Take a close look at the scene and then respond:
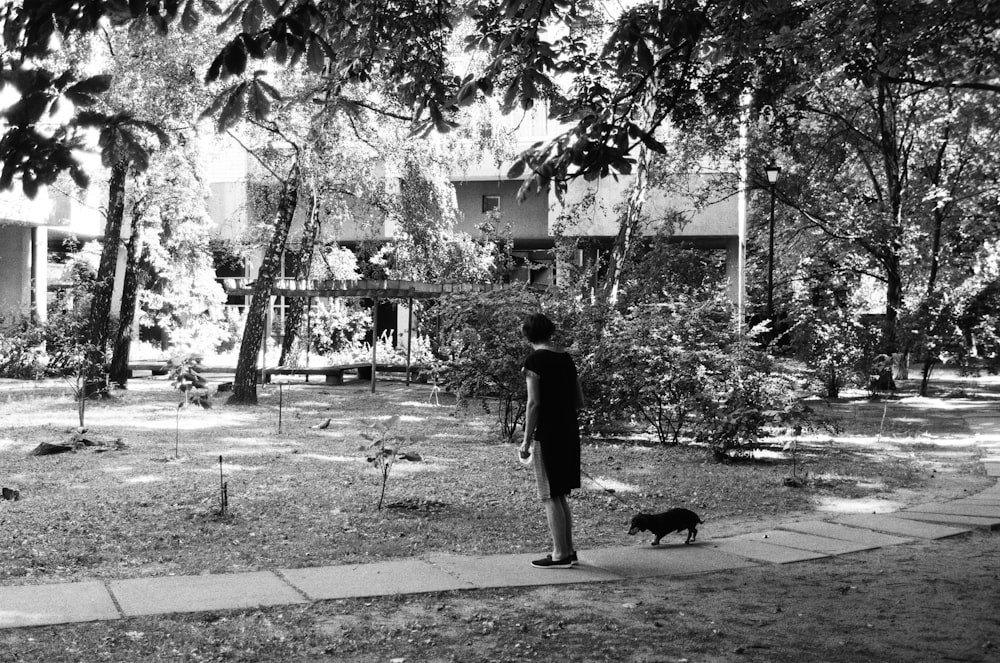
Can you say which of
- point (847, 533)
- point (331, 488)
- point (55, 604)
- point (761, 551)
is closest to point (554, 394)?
point (761, 551)

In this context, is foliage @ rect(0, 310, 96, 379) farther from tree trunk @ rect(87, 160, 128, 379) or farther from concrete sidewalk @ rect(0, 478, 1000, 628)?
concrete sidewalk @ rect(0, 478, 1000, 628)

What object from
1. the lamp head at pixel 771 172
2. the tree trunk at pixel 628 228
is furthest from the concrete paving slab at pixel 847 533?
the lamp head at pixel 771 172

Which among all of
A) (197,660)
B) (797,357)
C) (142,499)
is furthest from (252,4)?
(797,357)

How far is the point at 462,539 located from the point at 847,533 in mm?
3210

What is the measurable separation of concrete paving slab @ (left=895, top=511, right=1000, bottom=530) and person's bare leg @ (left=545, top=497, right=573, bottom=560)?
390 centimetres

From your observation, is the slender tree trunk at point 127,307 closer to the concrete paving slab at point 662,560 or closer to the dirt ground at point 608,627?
the concrete paving slab at point 662,560

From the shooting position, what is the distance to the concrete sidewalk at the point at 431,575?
5723 millimetres

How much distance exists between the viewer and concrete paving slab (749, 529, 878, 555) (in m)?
7.67

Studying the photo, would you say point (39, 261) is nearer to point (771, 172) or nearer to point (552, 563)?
point (771, 172)

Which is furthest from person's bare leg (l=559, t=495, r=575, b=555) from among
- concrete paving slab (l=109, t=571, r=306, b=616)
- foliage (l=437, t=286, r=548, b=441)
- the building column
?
the building column

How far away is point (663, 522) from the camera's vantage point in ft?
24.4

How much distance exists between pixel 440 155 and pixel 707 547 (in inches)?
628

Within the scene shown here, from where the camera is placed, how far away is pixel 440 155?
73.3 feet

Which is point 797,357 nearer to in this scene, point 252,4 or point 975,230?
point 975,230
